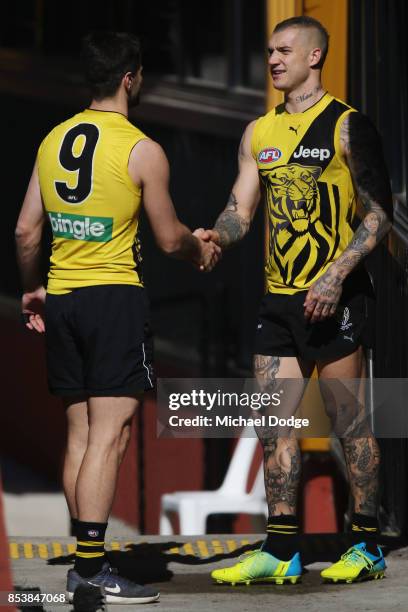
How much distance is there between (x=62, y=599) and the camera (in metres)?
5.75

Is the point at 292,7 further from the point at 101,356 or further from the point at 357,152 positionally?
the point at 101,356

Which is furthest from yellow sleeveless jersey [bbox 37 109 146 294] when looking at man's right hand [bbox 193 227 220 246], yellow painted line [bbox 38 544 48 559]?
yellow painted line [bbox 38 544 48 559]

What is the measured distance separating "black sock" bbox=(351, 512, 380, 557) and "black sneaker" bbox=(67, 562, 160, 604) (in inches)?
35.2

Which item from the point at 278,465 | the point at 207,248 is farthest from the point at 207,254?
the point at 278,465

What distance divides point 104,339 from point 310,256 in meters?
0.86

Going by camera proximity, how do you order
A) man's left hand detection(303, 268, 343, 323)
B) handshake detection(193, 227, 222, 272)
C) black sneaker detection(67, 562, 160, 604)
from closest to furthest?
1. black sneaker detection(67, 562, 160, 604)
2. man's left hand detection(303, 268, 343, 323)
3. handshake detection(193, 227, 222, 272)

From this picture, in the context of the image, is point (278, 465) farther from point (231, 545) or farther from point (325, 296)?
point (231, 545)

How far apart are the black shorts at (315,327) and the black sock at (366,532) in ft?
2.10

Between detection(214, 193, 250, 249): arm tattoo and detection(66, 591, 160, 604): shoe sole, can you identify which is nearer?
detection(66, 591, 160, 604): shoe sole

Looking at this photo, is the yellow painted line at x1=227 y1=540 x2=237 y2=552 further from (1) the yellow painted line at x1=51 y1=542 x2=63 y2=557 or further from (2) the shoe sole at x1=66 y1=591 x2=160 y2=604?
(2) the shoe sole at x1=66 y1=591 x2=160 y2=604

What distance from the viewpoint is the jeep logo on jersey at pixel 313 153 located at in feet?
19.5

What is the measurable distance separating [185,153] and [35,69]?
2.60 m

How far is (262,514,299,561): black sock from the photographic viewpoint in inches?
237

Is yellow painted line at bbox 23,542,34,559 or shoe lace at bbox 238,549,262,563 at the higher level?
shoe lace at bbox 238,549,262,563
